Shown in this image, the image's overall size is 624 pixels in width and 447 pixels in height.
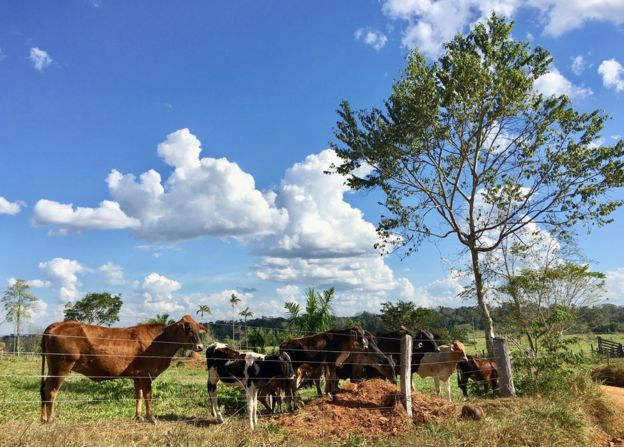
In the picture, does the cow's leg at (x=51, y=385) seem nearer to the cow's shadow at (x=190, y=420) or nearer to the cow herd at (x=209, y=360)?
the cow herd at (x=209, y=360)

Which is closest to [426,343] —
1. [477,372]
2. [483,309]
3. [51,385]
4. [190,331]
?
[477,372]

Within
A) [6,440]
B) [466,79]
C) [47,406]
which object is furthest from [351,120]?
[6,440]

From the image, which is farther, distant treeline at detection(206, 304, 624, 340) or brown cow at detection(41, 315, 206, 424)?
distant treeline at detection(206, 304, 624, 340)

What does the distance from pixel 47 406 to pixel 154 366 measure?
1.96m

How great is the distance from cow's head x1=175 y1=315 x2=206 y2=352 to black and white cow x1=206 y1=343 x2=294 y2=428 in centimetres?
48

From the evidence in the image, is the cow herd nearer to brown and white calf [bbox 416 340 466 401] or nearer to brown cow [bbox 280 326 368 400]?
brown cow [bbox 280 326 368 400]

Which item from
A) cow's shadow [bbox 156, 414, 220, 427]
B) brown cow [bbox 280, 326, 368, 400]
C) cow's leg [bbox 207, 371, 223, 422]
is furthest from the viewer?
brown cow [bbox 280, 326, 368, 400]

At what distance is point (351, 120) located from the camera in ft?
53.9

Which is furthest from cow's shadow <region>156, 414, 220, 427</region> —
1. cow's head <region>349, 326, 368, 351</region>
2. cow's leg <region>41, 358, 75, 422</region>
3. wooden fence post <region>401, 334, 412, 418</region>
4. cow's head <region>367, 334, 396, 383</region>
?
cow's head <region>367, 334, 396, 383</region>

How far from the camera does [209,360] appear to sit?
10.3 metres

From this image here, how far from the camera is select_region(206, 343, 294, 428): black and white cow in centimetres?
942

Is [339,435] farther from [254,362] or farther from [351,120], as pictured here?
[351,120]

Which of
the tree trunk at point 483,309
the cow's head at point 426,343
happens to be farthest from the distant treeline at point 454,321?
the tree trunk at point 483,309

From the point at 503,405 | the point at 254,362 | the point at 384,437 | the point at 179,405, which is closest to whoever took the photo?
the point at 384,437
